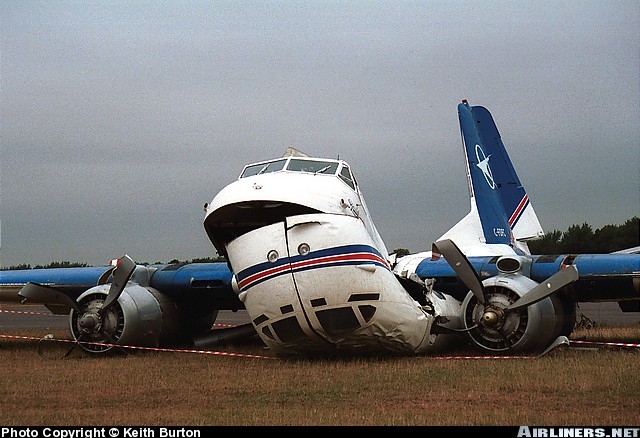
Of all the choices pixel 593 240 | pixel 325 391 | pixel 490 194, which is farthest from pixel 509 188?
pixel 325 391

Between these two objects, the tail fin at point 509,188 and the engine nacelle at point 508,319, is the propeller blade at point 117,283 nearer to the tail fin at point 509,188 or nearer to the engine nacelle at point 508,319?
the engine nacelle at point 508,319

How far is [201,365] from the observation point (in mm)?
14406

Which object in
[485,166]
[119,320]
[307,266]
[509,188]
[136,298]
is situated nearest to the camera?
[307,266]

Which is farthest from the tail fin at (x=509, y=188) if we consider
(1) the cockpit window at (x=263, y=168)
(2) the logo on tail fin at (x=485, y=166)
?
(1) the cockpit window at (x=263, y=168)

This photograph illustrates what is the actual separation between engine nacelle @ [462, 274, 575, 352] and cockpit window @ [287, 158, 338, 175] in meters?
3.50

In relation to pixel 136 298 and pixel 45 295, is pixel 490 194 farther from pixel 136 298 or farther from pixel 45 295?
pixel 45 295

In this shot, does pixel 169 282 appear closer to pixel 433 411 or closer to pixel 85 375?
pixel 85 375

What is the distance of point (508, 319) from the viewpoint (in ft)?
51.1

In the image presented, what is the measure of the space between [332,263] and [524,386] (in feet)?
11.4

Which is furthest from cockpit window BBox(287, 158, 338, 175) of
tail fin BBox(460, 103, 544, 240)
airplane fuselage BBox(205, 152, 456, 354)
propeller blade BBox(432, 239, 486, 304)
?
tail fin BBox(460, 103, 544, 240)

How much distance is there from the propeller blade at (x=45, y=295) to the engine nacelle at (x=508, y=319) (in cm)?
748

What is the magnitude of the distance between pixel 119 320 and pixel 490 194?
10.8 meters

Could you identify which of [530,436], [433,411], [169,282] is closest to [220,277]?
[169,282]

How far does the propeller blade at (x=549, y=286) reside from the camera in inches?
592
